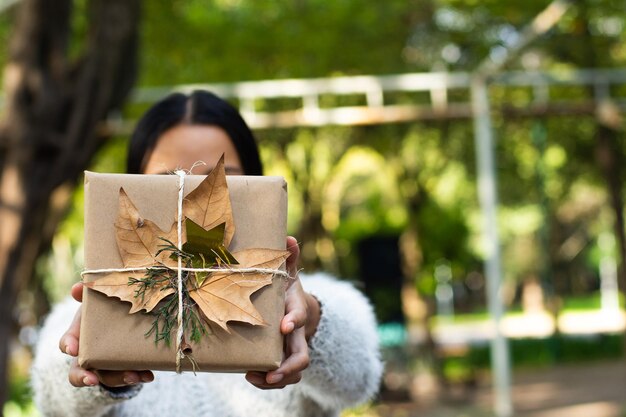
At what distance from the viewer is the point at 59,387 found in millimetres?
1835

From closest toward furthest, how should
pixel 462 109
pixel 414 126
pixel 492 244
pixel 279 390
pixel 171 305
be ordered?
1. pixel 171 305
2. pixel 279 390
3. pixel 492 244
4. pixel 462 109
5. pixel 414 126

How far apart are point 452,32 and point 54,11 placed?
8522 mm

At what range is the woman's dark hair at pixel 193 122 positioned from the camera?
6.31 ft

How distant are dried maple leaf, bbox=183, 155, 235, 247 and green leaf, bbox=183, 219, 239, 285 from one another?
0.02 m

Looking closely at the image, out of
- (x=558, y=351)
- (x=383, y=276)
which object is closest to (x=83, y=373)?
(x=383, y=276)

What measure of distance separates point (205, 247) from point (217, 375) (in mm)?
627

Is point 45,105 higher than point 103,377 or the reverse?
higher

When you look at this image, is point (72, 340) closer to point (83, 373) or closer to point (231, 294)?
point (83, 373)

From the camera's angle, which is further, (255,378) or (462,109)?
(462,109)

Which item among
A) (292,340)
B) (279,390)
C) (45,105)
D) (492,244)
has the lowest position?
(279,390)

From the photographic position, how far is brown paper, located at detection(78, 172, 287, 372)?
4.77 ft

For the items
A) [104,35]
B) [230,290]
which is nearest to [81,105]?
[104,35]

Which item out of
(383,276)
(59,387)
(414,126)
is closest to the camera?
(59,387)

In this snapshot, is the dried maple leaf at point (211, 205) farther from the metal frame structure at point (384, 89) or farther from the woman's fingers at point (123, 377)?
the metal frame structure at point (384, 89)
